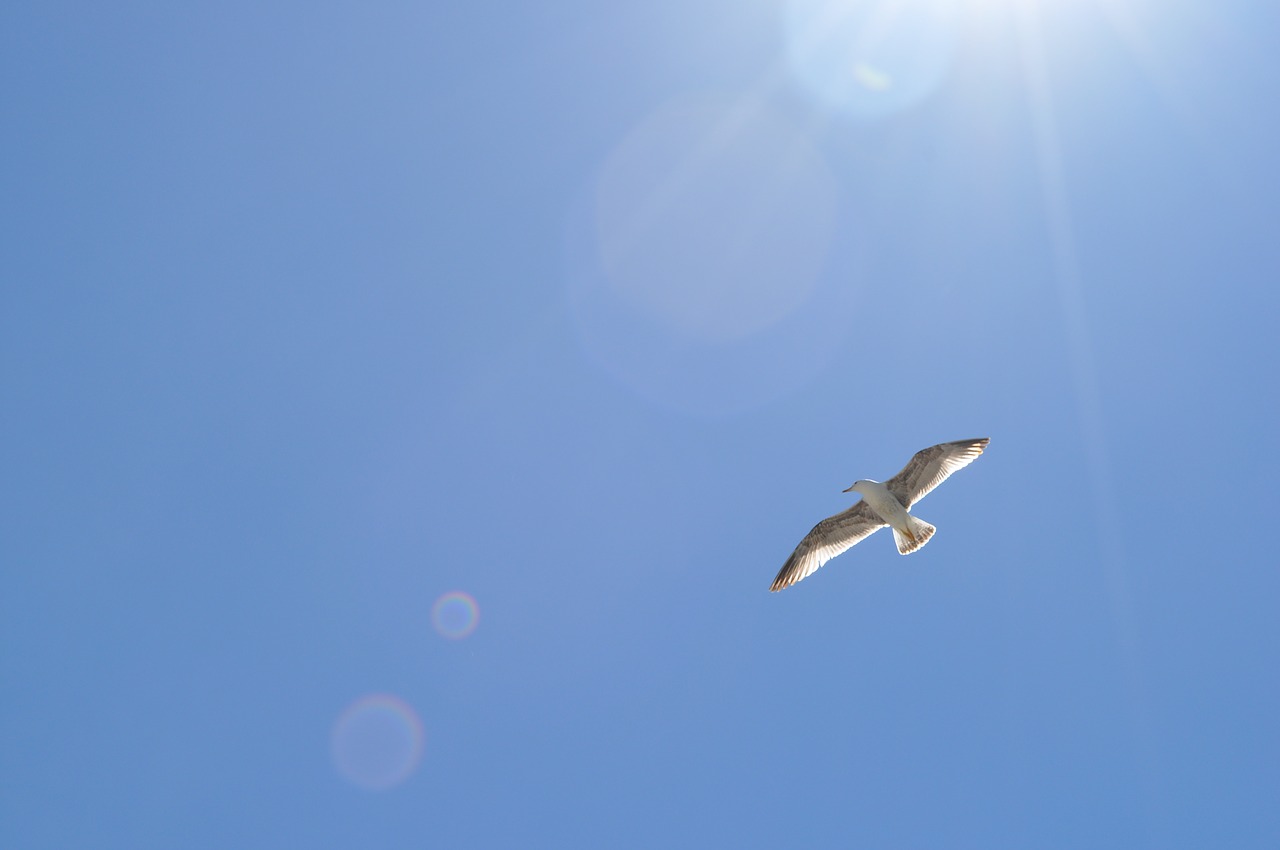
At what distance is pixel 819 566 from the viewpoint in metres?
19.0

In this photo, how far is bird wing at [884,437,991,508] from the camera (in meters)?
17.1

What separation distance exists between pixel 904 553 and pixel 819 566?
6.63 feet

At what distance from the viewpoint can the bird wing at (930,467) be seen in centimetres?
1714

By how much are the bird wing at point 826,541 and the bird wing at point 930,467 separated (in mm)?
1040

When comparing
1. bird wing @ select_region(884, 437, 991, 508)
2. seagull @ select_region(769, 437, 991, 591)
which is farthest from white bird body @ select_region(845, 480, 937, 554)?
bird wing @ select_region(884, 437, 991, 508)

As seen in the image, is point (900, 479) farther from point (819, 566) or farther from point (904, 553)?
point (819, 566)

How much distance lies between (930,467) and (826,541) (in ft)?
9.39

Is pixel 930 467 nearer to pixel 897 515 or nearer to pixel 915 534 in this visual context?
pixel 897 515

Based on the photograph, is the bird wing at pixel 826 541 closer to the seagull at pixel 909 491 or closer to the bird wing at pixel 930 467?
the seagull at pixel 909 491

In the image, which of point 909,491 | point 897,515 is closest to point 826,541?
point 897,515

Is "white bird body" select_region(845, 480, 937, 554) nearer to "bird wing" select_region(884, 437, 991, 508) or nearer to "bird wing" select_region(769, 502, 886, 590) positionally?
"bird wing" select_region(884, 437, 991, 508)

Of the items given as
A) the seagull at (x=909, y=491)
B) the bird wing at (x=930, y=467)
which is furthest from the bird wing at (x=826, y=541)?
the bird wing at (x=930, y=467)

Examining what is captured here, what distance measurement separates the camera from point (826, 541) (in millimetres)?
18953

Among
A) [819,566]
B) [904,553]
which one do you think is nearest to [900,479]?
[904,553]
